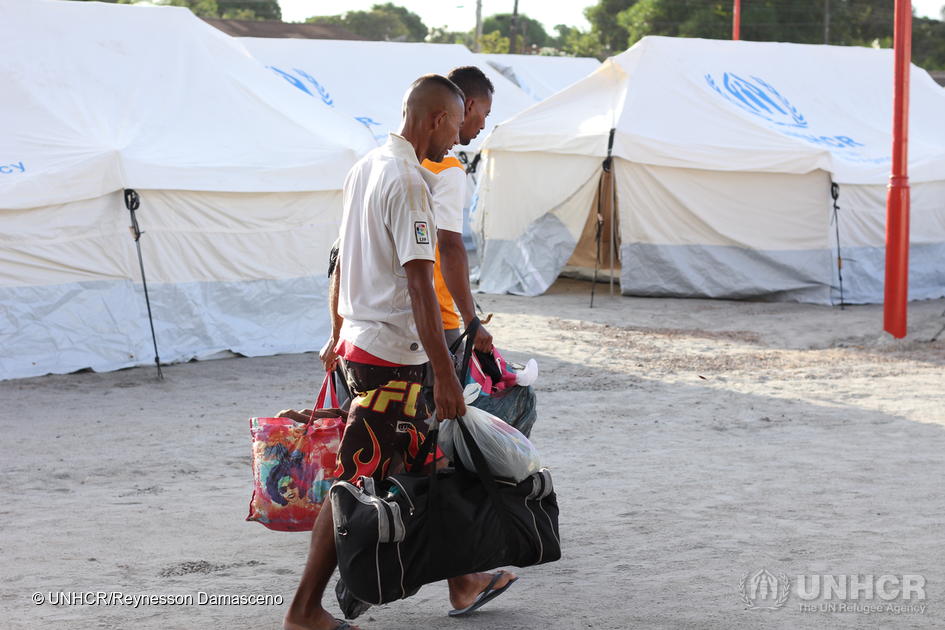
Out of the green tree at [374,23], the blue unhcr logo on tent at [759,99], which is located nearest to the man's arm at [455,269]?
the blue unhcr logo on tent at [759,99]

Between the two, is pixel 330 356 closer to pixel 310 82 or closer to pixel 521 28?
→ pixel 310 82

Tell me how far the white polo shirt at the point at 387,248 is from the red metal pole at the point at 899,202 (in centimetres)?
751

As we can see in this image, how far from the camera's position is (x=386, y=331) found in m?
3.34

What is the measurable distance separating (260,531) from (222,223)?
15.6 feet

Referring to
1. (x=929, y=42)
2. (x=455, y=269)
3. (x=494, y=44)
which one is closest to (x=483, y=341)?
(x=455, y=269)

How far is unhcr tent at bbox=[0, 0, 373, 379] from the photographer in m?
8.20

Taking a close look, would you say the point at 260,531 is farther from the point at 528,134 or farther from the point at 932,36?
the point at 932,36

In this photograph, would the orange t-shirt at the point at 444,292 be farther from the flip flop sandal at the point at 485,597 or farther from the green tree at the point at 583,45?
the green tree at the point at 583,45

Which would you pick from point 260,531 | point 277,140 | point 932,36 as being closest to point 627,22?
point 932,36

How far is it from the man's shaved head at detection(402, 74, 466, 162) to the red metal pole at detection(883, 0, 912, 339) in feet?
24.0

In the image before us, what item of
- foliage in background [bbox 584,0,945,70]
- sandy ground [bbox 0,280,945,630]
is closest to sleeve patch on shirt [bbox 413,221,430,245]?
sandy ground [bbox 0,280,945,630]

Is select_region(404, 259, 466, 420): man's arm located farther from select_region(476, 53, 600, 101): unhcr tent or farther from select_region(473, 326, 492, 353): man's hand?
select_region(476, 53, 600, 101): unhcr tent

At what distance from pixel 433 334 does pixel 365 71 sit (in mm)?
16231

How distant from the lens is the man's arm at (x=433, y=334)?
321cm
